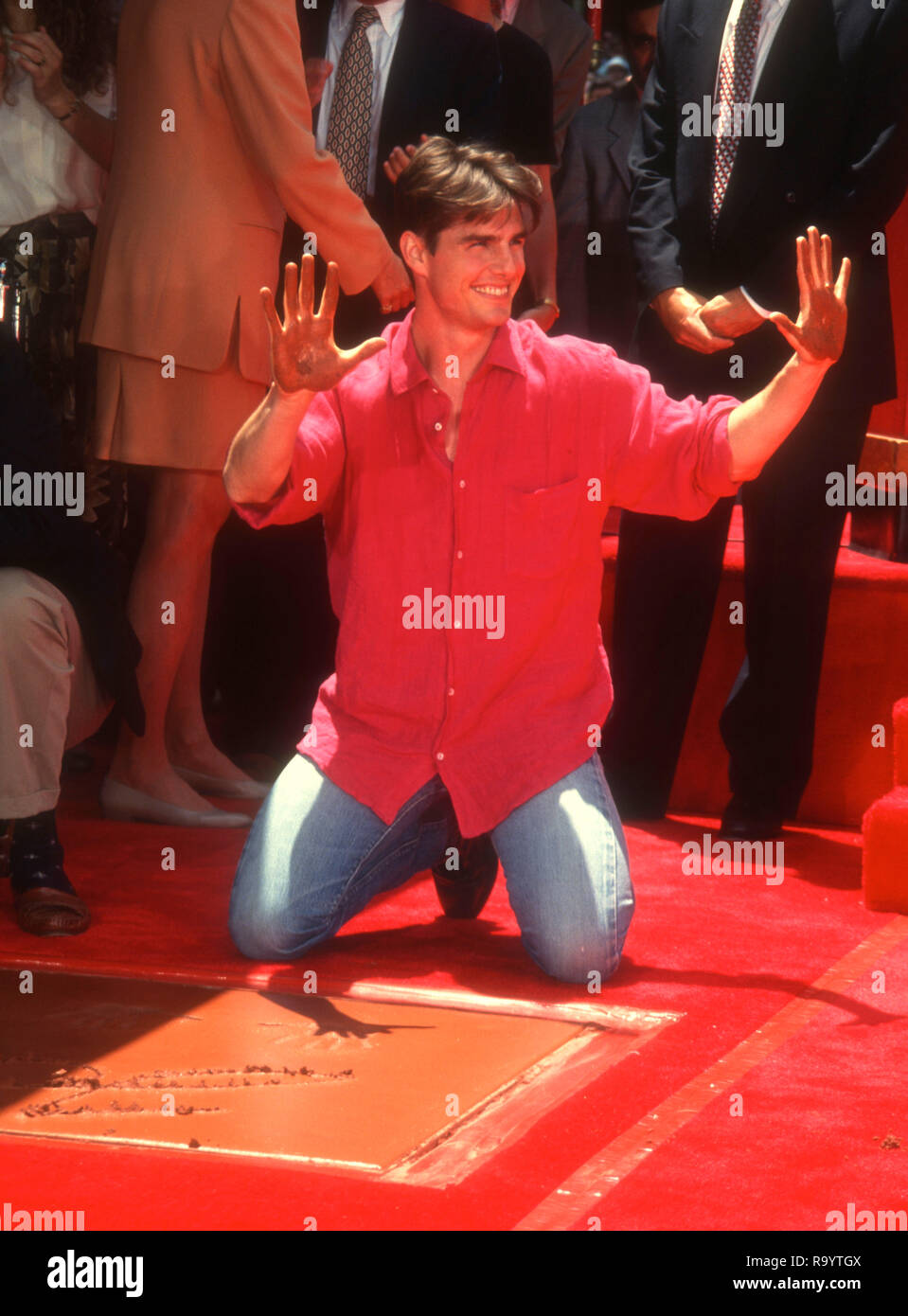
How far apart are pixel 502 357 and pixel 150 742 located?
1.39 meters

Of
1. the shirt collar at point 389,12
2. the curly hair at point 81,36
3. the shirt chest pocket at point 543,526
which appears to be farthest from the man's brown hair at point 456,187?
the curly hair at point 81,36

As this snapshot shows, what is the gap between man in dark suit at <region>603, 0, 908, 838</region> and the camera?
4.03m

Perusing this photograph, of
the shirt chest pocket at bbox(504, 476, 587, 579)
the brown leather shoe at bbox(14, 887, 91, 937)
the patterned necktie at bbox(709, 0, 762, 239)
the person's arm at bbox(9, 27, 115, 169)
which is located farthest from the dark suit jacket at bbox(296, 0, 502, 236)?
the brown leather shoe at bbox(14, 887, 91, 937)

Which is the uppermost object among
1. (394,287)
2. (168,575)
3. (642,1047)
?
(394,287)

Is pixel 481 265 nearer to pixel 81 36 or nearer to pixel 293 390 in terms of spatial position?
pixel 293 390

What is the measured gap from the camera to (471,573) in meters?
3.28

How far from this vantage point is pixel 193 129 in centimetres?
404

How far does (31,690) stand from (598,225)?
3.22 meters

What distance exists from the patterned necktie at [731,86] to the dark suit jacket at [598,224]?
1.72 meters

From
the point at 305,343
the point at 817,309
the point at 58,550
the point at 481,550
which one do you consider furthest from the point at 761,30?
the point at 58,550

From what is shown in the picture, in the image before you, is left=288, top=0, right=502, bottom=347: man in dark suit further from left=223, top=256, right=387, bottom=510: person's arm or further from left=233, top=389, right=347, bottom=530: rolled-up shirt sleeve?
left=223, top=256, right=387, bottom=510: person's arm

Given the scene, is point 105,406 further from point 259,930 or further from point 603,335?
point 603,335

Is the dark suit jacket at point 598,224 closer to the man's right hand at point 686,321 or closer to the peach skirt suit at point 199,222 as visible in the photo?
the man's right hand at point 686,321
